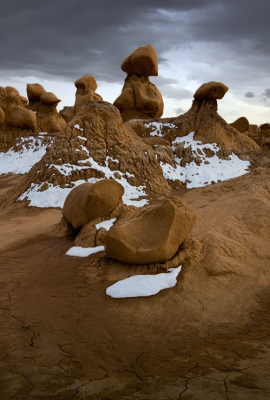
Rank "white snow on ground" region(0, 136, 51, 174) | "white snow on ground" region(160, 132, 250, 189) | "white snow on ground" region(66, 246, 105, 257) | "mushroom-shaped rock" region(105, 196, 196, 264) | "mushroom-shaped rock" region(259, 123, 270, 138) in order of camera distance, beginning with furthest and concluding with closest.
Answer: "mushroom-shaped rock" region(259, 123, 270, 138) → "white snow on ground" region(0, 136, 51, 174) → "white snow on ground" region(160, 132, 250, 189) → "white snow on ground" region(66, 246, 105, 257) → "mushroom-shaped rock" region(105, 196, 196, 264)

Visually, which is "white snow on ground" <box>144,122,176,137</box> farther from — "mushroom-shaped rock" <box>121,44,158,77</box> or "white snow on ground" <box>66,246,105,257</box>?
"white snow on ground" <box>66,246,105,257</box>

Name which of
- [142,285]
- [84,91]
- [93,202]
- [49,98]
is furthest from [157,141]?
[49,98]

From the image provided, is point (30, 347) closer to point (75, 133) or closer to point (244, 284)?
point (244, 284)

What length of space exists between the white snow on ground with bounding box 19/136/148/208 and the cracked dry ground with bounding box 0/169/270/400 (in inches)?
142

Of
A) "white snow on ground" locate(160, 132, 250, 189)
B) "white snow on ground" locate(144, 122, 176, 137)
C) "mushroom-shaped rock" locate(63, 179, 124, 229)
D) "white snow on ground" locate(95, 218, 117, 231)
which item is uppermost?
"white snow on ground" locate(144, 122, 176, 137)

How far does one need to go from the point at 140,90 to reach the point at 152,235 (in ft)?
61.1

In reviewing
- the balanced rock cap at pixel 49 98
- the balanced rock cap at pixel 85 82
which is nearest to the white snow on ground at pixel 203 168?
the balanced rock cap at pixel 85 82

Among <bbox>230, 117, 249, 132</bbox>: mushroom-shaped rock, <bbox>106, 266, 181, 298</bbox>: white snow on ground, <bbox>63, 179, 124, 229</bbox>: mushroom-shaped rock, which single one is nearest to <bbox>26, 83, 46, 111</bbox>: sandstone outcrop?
<bbox>230, 117, 249, 132</bbox>: mushroom-shaped rock

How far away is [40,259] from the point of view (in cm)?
584

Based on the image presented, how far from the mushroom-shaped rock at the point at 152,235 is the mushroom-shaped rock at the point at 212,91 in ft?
40.4

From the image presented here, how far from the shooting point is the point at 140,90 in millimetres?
21906

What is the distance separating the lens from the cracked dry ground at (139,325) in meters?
2.61

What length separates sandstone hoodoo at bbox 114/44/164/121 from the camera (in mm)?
21328

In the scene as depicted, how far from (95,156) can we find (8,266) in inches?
270
